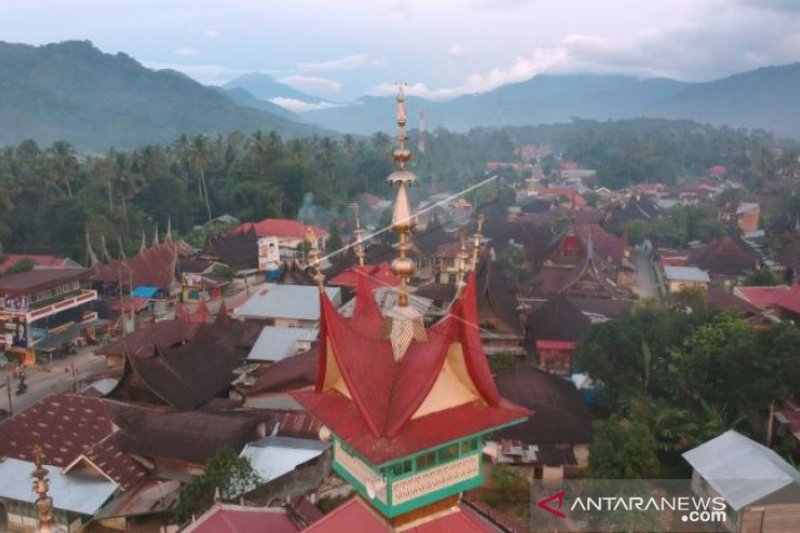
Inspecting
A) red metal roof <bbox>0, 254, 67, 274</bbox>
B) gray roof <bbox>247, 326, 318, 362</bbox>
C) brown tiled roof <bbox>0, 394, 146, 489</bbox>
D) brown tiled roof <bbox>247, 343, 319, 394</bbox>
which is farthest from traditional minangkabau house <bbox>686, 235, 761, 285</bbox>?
red metal roof <bbox>0, 254, 67, 274</bbox>

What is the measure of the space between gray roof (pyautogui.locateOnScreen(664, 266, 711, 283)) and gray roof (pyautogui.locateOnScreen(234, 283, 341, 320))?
79.4 ft

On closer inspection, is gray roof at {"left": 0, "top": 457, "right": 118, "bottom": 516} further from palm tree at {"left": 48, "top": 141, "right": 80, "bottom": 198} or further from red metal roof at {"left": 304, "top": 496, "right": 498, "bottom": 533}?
palm tree at {"left": 48, "top": 141, "right": 80, "bottom": 198}

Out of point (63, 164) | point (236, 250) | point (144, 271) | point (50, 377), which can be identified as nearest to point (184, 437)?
point (50, 377)

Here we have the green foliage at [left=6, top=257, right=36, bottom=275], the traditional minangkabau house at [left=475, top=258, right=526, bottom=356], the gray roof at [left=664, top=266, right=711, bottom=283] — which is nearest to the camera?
the traditional minangkabau house at [left=475, top=258, right=526, bottom=356]

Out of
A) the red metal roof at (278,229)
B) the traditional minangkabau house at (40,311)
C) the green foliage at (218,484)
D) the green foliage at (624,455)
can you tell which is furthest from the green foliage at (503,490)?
the red metal roof at (278,229)

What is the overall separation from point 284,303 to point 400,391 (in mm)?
31907

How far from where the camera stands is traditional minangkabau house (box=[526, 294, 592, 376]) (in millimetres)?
32000

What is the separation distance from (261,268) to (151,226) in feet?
68.4

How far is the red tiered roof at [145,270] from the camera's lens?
47750 millimetres

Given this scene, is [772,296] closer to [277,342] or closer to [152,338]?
[277,342]

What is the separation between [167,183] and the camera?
236 ft

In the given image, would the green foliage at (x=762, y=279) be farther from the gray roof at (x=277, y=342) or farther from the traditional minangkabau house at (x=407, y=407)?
the traditional minangkabau house at (x=407, y=407)

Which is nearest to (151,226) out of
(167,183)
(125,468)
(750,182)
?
(167,183)

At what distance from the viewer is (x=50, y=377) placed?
33844mm
